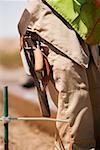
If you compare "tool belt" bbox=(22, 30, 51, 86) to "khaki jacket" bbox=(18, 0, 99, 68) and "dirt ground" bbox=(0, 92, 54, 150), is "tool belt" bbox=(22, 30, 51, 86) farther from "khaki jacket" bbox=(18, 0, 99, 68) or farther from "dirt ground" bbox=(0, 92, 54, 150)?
"dirt ground" bbox=(0, 92, 54, 150)

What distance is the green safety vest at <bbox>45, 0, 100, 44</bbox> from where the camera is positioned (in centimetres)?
180

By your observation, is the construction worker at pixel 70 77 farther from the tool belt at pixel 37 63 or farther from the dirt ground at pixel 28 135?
the dirt ground at pixel 28 135

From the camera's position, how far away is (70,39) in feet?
5.92

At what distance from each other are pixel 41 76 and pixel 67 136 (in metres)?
0.31

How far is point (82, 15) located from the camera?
1808mm

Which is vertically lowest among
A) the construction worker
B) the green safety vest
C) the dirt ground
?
the dirt ground

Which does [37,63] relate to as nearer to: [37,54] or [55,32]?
[37,54]

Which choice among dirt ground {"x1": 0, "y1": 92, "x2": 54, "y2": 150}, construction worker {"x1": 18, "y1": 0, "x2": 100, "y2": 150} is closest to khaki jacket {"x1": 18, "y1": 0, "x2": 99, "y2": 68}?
construction worker {"x1": 18, "y1": 0, "x2": 100, "y2": 150}

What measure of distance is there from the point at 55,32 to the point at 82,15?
13 centimetres

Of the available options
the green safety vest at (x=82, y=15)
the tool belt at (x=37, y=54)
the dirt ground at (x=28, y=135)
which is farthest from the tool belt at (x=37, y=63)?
the dirt ground at (x=28, y=135)

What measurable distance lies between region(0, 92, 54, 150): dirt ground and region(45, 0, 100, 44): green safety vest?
1.82m

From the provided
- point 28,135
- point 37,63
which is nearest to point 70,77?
point 37,63

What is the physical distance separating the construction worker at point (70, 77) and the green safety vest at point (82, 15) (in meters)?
0.03

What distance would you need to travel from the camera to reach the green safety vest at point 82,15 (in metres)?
1.80
